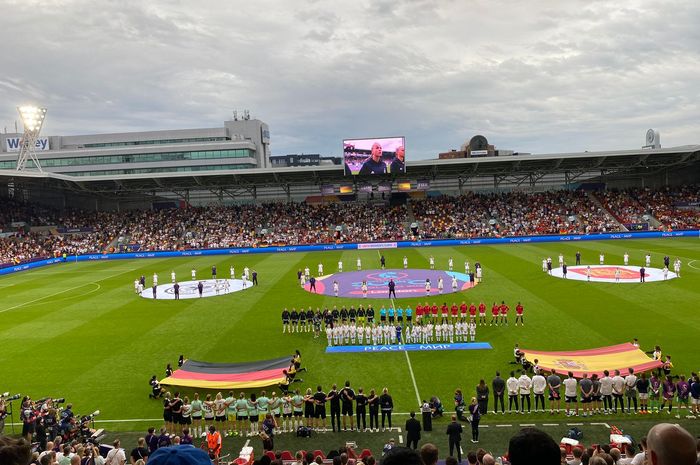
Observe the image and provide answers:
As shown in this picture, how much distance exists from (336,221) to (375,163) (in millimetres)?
10751

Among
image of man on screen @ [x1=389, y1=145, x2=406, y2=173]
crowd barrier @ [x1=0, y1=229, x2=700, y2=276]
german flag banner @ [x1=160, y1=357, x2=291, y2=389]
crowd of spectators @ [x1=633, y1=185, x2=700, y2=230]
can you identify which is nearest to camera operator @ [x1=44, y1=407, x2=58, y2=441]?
german flag banner @ [x1=160, y1=357, x2=291, y2=389]

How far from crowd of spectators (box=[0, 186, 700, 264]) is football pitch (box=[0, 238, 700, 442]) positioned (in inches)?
855

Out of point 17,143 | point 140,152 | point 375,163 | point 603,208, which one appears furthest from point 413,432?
point 17,143

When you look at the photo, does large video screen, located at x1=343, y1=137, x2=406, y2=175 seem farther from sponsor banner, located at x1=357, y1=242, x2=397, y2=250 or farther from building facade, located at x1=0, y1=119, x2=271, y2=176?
building facade, located at x1=0, y1=119, x2=271, y2=176

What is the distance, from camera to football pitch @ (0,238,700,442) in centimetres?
1758

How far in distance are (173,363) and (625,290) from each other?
2646cm

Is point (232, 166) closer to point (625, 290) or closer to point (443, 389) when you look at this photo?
point (625, 290)

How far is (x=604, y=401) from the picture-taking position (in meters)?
14.6

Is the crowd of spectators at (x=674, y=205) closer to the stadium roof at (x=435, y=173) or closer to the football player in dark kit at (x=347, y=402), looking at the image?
the stadium roof at (x=435, y=173)

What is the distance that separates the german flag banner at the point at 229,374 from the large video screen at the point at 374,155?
155ft

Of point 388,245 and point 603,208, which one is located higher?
point 603,208

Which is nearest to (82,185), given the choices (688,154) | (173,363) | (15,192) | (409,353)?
(15,192)

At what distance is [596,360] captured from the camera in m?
17.6

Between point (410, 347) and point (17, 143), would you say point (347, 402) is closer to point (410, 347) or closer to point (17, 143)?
point (410, 347)
